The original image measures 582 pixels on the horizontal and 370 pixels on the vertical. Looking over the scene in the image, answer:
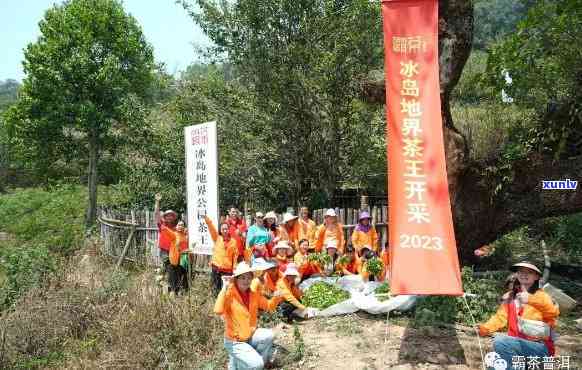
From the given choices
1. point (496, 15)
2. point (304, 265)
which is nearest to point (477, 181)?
point (304, 265)

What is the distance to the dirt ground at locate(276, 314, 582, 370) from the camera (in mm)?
5562

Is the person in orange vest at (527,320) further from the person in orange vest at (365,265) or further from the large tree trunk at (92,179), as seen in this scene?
the large tree trunk at (92,179)

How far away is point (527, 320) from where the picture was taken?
183 inches

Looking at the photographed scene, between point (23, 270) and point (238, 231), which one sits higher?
point (238, 231)

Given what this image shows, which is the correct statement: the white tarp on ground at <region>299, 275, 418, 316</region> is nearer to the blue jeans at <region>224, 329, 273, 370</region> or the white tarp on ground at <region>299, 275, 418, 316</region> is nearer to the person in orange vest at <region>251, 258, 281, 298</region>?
the person in orange vest at <region>251, 258, 281, 298</region>

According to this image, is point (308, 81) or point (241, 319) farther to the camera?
point (308, 81)

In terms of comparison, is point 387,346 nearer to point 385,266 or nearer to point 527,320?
point 527,320

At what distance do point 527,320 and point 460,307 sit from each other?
2.09 m

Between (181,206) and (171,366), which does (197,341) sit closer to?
(171,366)

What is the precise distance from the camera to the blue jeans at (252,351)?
5332 mm

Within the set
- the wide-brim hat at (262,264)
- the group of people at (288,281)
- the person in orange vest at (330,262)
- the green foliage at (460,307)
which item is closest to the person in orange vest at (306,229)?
the group of people at (288,281)

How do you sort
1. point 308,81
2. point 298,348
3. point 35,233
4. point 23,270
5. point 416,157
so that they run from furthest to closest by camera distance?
point 35,233 < point 308,81 < point 23,270 < point 298,348 < point 416,157

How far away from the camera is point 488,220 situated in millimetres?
8172

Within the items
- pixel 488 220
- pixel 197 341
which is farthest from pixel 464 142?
pixel 197 341
